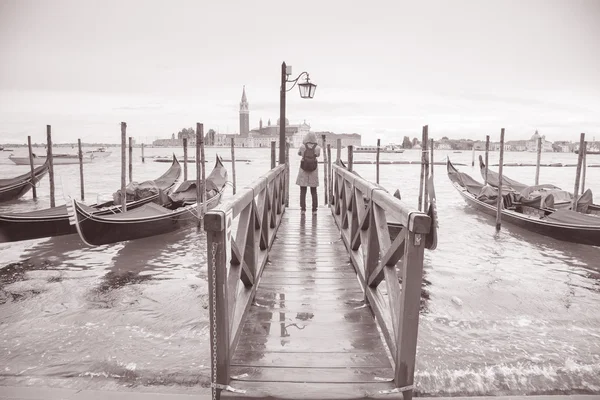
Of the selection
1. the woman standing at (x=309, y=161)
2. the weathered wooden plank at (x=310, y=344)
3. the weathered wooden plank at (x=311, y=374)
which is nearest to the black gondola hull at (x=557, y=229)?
the woman standing at (x=309, y=161)

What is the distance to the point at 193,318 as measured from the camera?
16.5 feet

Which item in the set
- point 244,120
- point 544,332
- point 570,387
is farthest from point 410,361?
point 244,120

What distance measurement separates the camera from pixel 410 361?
7.14 feet

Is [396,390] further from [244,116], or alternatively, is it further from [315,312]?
[244,116]

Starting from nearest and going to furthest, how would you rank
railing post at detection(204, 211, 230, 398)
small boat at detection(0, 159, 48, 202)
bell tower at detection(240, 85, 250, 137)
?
railing post at detection(204, 211, 230, 398)
small boat at detection(0, 159, 48, 202)
bell tower at detection(240, 85, 250, 137)

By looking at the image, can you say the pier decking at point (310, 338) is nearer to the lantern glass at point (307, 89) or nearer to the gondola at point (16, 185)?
the lantern glass at point (307, 89)

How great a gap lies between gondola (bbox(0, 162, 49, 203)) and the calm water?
329 inches

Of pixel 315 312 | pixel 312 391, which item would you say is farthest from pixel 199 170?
pixel 312 391

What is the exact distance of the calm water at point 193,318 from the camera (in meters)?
3.70

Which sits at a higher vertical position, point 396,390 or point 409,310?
point 409,310

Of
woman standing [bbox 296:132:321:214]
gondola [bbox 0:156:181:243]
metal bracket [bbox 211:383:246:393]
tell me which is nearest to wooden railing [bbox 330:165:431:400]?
metal bracket [bbox 211:383:246:393]

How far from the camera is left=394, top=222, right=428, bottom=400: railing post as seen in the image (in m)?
2.04

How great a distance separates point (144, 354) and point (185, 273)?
9.80 feet

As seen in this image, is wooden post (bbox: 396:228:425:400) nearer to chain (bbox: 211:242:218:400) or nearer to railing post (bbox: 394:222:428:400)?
railing post (bbox: 394:222:428:400)
